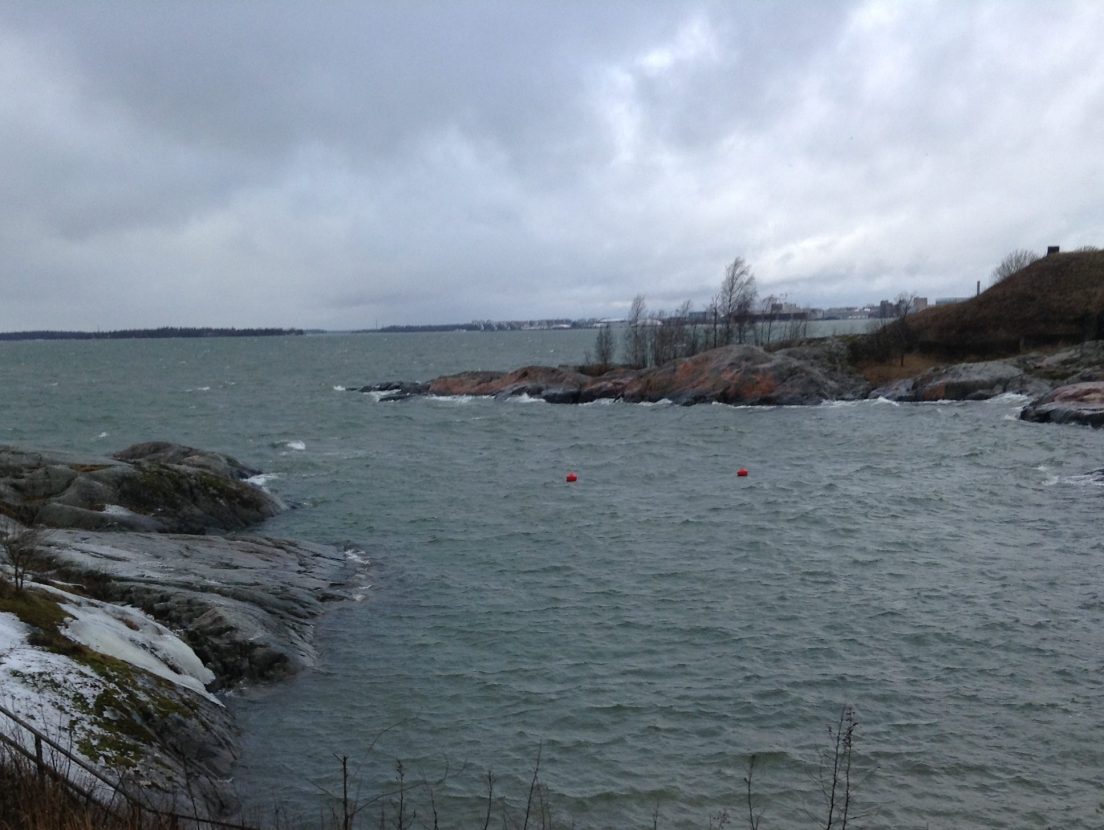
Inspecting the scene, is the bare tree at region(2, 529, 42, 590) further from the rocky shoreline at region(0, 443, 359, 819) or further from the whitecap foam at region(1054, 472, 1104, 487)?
the whitecap foam at region(1054, 472, 1104, 487)

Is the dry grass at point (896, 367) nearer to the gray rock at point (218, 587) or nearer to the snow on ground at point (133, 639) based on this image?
the gray rock at point (218, 587)

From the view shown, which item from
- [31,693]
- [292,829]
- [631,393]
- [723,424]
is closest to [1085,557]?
[292,829]

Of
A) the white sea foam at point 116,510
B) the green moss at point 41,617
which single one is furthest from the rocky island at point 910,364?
the green moss at point 41,617

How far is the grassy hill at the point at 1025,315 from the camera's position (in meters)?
68.8

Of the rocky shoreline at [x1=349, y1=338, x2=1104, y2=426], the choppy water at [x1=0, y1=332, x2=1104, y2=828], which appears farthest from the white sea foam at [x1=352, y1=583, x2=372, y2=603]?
the rocky shoreline at [x1=349, y1=338, x2=1104, y2=426]

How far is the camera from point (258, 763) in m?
11.8

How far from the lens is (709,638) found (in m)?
16.7

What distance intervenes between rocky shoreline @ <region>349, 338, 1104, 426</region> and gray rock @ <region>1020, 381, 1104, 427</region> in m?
0.12

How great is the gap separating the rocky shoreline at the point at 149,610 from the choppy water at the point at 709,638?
878mm

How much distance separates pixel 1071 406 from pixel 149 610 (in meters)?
45.0

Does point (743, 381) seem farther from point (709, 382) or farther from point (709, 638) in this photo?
point (709, 638)

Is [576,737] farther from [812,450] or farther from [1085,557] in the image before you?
[812,450]

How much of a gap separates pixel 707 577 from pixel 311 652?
372 inches

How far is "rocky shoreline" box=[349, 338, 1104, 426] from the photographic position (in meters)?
57.1
